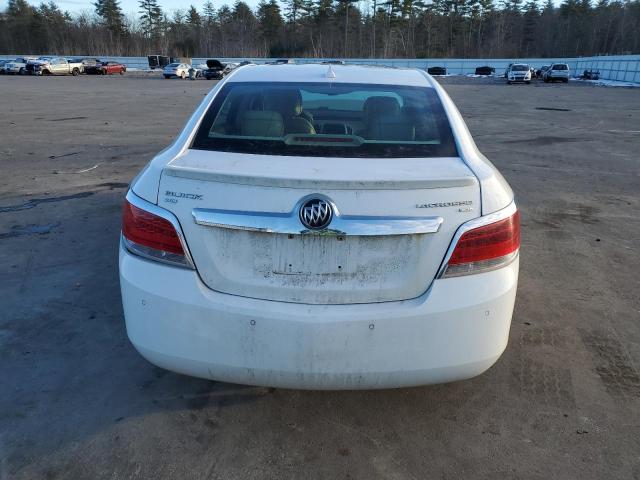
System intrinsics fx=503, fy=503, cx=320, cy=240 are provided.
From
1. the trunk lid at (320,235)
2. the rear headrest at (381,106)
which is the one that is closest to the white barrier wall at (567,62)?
the rear headrest at (381,106)

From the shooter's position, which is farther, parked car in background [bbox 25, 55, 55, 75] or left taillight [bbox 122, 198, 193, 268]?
parked car in background [bbox 25, 55, 55, 75]

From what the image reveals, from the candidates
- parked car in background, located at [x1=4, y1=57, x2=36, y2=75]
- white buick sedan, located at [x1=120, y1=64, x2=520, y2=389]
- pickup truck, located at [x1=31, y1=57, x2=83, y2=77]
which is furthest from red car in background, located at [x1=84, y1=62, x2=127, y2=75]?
white buick sedan, located at [x1=120, y1=64, x2=520, y2=389]

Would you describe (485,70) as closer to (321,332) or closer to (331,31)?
(331,31)

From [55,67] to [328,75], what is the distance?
57259mm

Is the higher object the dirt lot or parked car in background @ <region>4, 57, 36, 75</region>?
parked car in background @ <region>4, 57, 36, 75</region>

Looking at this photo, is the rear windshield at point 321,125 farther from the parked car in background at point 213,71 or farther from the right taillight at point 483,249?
the parked car in background at point 213,71

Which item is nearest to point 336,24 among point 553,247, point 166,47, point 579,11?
point 166,47

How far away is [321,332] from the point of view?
2.12 metres

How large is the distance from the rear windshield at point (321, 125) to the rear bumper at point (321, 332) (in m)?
0.78

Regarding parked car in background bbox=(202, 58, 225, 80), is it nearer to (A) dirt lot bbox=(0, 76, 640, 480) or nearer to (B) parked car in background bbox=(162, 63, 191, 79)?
(B) parked car in background bbox=(162, 63, 191, 79)

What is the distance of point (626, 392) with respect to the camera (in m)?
2.86

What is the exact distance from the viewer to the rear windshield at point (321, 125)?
262 centimetres

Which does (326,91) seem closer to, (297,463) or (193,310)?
(193,310)

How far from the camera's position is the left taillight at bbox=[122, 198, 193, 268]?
86.6 inches
